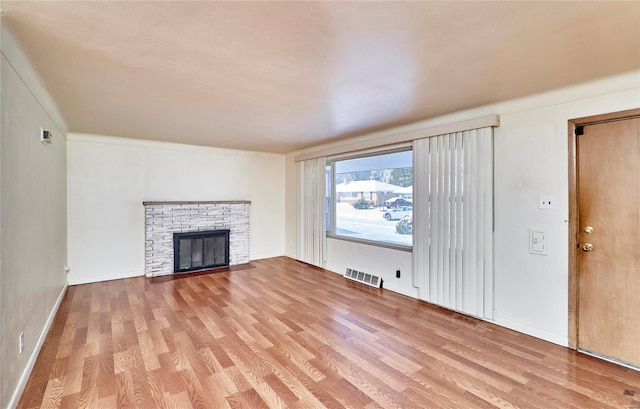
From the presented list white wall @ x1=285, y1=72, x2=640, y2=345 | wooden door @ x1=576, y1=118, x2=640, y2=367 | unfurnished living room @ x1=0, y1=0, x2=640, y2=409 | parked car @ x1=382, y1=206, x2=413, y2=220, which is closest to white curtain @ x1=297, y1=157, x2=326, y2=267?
unfurnished living room @ x1=0, y1=0, x2=640, y2=409

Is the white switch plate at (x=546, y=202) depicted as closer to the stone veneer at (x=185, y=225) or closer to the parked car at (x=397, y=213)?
the parked car at (x=397, y=213)

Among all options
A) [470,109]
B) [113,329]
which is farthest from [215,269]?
[470,109]

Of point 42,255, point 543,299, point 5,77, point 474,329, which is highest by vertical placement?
point 5,77

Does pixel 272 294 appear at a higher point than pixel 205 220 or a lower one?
lower

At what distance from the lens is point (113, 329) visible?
296cm

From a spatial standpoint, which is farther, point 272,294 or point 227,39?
point 272,294

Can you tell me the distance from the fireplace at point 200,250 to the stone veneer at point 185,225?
3.5 inches

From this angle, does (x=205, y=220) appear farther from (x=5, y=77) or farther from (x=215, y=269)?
(x=5, y=77)

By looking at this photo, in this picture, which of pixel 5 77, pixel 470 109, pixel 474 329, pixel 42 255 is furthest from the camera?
pixel 470 109

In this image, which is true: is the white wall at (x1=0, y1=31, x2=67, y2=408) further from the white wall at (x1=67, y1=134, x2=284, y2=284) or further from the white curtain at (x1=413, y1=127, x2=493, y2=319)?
the white curtain at (x1=413, y1=127, x2=493, y2=319)

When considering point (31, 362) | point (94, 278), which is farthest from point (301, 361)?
point (94, 278)

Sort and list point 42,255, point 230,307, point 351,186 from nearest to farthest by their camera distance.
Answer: point 42,255, point 230,307, point 351,186

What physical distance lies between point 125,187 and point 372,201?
4.01 meters

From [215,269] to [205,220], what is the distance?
36.1 inches
